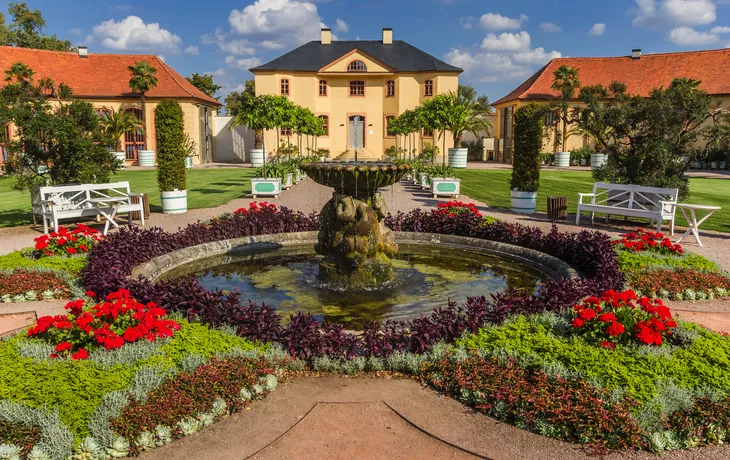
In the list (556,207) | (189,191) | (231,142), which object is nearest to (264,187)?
(189,191)

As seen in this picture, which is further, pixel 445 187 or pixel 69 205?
pixel 445 187

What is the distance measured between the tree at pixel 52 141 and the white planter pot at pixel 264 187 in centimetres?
540

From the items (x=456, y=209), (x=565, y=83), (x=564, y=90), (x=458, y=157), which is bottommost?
(x=456, y=209)

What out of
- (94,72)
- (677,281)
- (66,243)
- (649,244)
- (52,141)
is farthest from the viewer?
(94,72)

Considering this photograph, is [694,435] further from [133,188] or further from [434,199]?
[133,188]

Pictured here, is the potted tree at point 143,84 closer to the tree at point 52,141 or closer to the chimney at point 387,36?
the chimney at point 387,36

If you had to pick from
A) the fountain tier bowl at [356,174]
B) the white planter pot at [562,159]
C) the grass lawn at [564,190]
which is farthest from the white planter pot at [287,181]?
the white planter pot at [562,159]

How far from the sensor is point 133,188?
19.4 meters

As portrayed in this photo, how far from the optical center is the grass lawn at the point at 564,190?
14.2 m

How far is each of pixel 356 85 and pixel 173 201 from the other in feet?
80.6

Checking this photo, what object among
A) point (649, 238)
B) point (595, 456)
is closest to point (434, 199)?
point (649, 238)

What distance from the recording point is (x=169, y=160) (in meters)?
13.6

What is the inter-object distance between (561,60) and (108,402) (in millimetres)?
38897

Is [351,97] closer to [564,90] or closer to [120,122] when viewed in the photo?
[564,90]
